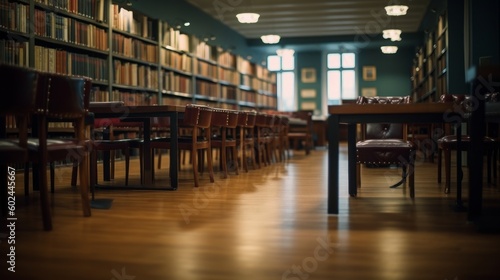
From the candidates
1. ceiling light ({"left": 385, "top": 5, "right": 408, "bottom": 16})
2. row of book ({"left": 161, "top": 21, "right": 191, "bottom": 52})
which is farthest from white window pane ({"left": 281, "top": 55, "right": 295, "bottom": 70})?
ceiling light ({"left": 385, "top": 5, "right": 408, "bottom": 16})

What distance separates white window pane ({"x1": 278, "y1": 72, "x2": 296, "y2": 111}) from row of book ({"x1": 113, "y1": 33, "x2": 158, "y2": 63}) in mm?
9802

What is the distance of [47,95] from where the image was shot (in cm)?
277

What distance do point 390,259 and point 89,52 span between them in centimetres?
631

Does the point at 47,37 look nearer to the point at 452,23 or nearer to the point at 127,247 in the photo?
the point at 127,247

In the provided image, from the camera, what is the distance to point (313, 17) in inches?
508

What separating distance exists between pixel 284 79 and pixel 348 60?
232 cm

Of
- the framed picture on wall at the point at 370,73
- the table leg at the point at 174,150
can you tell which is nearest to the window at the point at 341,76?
the framed picture on wall at the point at 370,73

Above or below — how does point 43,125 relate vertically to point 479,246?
above

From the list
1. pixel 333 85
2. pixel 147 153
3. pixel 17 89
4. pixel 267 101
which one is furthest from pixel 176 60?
pixel 333 85

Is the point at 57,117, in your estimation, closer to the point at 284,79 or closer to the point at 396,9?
the point at 396,9

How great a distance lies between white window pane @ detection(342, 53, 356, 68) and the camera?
17891mm

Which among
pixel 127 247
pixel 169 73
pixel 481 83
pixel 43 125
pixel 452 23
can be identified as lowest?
pixel 127 247

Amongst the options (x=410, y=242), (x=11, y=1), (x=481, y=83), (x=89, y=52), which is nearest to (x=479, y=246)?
(x=410, y=242)

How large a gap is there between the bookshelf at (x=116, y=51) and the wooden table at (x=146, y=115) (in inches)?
81.0
